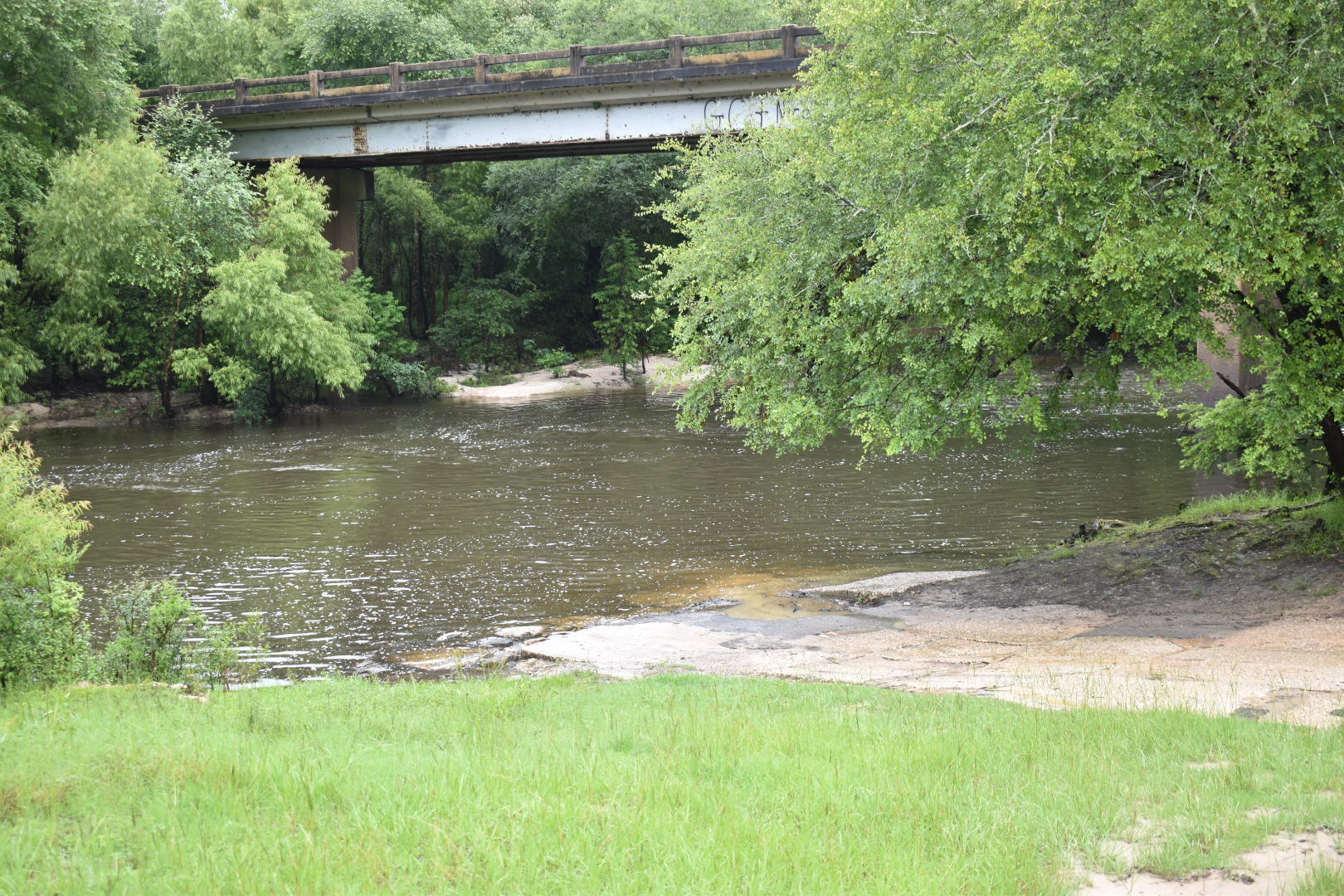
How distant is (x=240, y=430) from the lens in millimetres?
35031

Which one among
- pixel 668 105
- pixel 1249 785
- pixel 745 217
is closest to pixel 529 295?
pixel 668 105

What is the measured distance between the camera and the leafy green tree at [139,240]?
32.8 meters

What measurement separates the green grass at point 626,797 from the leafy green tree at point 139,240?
29.3 meters

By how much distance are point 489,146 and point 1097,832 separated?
33691mm

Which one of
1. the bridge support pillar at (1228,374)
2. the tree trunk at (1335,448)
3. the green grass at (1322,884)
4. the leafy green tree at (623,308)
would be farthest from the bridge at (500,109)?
the green grass at (1322,884)

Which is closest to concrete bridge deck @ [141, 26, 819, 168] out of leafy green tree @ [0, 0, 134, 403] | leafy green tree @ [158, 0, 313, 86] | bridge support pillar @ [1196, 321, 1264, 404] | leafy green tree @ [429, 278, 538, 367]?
leafy green tree @ [0, 0, 134, 403]

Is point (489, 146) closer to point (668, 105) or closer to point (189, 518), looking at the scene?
point (668, 105)

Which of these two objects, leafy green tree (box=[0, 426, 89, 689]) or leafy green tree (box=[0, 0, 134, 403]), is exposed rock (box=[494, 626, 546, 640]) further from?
leafy green tree (box=[0, 0, 134, 403])

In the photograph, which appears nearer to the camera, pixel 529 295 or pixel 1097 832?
pixel 1097 832

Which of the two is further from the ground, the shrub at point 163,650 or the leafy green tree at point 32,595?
the leafy green tree at point 32,595

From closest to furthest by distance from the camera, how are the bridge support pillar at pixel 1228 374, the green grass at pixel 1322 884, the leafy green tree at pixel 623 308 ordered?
the green grass at pixel 1322 884 < the bridge support pillar at pixel 1228 374 < the leafy green tree at pixel 623 308

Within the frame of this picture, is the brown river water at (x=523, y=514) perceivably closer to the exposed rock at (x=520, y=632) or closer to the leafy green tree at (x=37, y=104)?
the exposed rock at (x=520, y=632)

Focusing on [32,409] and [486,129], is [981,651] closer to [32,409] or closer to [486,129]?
[486,129]

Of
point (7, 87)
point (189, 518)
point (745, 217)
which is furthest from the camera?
point (7, 87)
